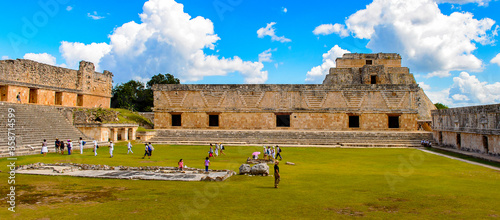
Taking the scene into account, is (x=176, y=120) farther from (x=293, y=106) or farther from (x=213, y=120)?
(x=293, y=106)

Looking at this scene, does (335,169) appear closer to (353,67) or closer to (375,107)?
(375,107)

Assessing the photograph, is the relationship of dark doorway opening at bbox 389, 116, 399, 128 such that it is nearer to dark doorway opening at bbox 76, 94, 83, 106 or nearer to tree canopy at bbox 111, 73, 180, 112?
dark doorway opening at bbox 76, 94, 83, 106

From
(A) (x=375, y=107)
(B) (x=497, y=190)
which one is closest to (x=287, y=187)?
(B) (x=497, y=190)

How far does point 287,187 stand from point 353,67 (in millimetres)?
27856

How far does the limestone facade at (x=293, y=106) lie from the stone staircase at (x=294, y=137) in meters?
2.29

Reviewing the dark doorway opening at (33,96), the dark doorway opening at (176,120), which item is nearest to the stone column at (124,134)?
the dark doorway opening at (176,120)

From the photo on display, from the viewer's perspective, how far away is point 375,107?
A: 96.4ft

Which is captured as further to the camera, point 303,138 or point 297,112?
point 297,112

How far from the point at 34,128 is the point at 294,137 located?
1921 centimetres

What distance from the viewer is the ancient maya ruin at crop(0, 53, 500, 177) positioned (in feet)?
78.8

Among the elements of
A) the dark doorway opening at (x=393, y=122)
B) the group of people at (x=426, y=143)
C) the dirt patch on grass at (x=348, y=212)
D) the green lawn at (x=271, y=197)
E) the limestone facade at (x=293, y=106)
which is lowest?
the dirt patch on grass at (x=348, y=212)

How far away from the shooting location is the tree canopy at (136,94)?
177 ft

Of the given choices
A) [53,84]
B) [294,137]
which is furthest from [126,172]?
[53,84]

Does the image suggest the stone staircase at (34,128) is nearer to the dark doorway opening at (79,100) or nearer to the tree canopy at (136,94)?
the dark doorway opening at (79,100)
